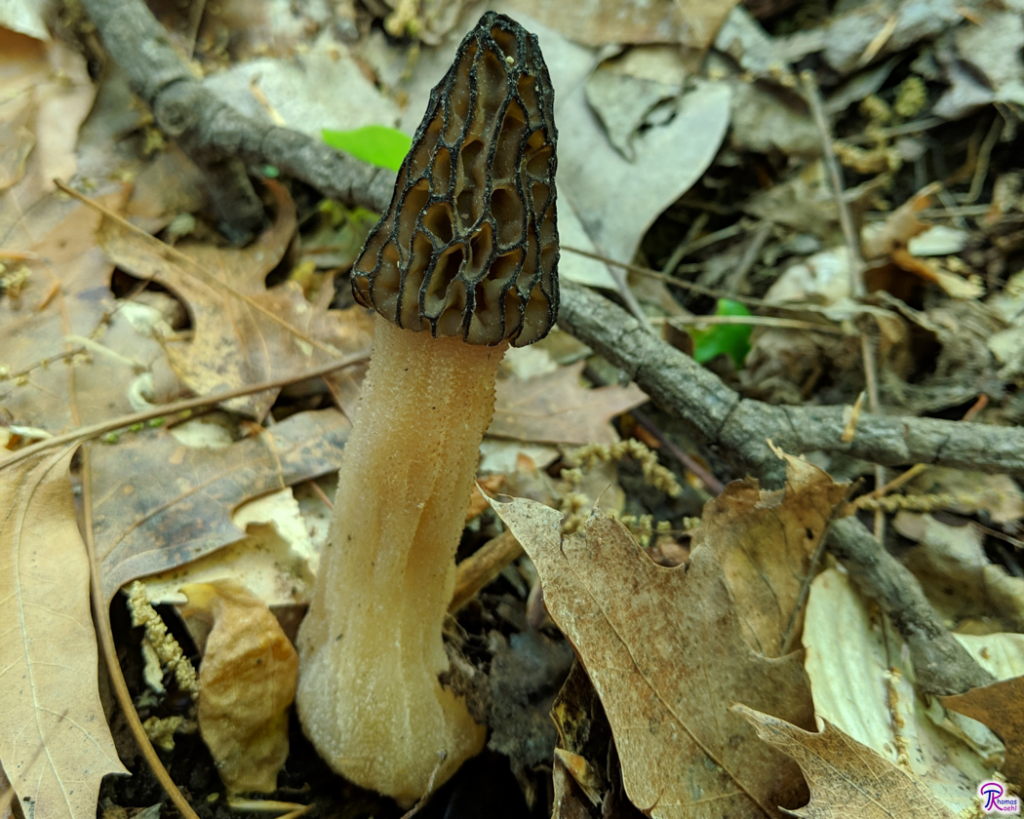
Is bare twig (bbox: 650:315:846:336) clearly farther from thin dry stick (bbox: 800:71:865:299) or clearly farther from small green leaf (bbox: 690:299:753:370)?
thin dry stick (bbox: 800:71:865:299)

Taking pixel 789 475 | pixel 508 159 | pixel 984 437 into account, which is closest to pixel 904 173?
pixel 984 437

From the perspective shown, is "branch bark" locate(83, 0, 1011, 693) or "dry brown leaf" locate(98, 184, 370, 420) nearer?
"branch bark" locate(83, 0, 1011, 693)

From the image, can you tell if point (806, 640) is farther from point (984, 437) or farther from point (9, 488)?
point (9, 488)

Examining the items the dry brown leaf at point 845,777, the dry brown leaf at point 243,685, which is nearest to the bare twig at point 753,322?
the dry brown leaf at point 845,777

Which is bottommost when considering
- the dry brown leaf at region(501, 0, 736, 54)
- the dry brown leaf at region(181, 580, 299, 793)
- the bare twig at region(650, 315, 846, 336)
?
the dry brown leaf at region(181, 580, 299, 793)

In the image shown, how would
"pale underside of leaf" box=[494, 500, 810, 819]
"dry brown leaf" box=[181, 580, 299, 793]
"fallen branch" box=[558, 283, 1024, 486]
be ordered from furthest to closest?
"fallen branch" box=[558, 283, 1024, 486] → "dry brown leaf" box=[181, 580, 299, 793] → "pale underside of leaf" box=[494, 500, 810, 819]

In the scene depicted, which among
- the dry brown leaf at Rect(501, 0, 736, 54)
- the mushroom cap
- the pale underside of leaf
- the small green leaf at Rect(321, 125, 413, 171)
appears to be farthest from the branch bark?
the dry brown leaf at Rect(501, 0, 736, 54)

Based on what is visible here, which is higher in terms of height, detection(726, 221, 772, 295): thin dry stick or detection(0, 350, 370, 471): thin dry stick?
detection(726, 221, 772, 295): thin dry stick
